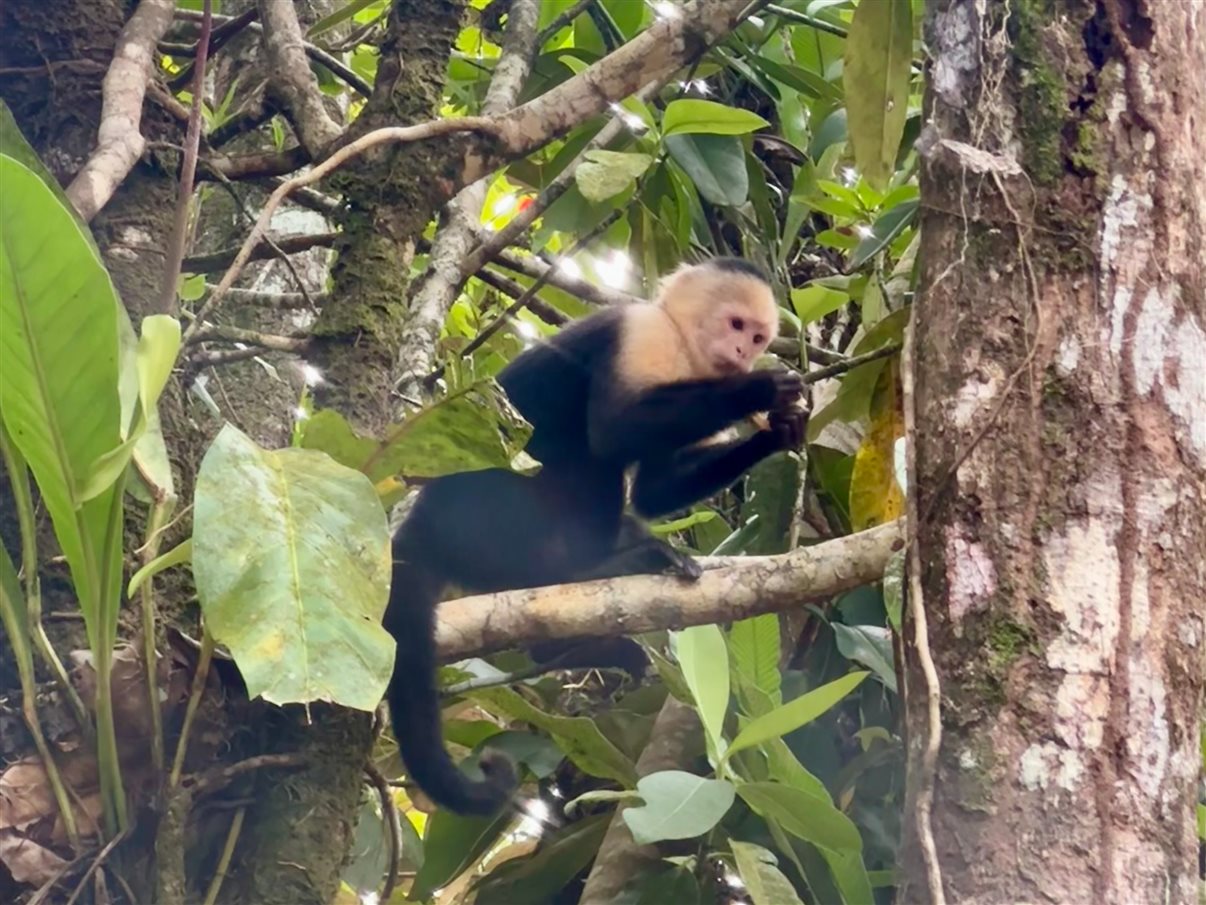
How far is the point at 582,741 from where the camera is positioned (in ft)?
7.34

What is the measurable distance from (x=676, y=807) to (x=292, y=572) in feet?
2.22

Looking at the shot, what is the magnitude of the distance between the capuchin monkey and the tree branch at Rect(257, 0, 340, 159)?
2.52 feet

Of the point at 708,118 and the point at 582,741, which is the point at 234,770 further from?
the point at 708,118

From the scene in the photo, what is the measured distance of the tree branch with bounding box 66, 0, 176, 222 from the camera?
1.94 meters

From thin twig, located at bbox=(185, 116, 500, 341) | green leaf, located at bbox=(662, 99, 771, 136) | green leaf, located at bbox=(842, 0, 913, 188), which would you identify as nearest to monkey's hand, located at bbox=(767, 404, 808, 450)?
green leaf, located at bbox=(662, 99, 771, 136)

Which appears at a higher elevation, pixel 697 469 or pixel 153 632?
pixel 153 632

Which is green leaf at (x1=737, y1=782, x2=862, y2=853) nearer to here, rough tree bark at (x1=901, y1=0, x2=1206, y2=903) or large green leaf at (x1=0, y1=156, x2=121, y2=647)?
rough tree bark at (x1=901, y1=0, x2=1206, y2=903)

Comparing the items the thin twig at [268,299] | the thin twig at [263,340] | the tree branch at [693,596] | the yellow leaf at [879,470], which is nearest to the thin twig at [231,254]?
the thin twig at [268,299]

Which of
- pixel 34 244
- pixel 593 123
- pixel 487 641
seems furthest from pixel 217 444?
pixel 593 123

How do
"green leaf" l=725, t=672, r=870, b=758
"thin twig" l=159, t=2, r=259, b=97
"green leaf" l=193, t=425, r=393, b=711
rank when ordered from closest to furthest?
"green leaf" l=193, t=425, r=393, b=711
"green leaf" l=725, t=672, r=870, b=758
"thin twig" l=159, t=2, r=259, b=97

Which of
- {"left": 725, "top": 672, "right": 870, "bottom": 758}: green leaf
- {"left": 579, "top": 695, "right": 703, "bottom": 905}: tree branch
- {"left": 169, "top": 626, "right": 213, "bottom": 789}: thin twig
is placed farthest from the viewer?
{"left": 579, "top": 695, "right": 703, "bottom": 905}: tree branch

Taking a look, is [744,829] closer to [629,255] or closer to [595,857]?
[595,857]

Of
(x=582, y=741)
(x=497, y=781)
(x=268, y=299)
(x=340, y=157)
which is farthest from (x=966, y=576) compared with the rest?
(x=268, y=299)

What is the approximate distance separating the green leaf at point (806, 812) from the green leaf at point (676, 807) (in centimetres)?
5
